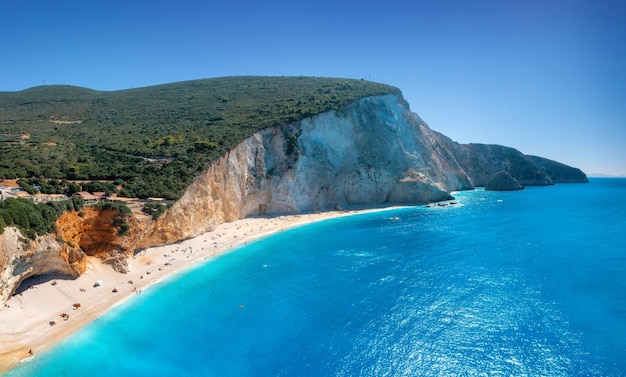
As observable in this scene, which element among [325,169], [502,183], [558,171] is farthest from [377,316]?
[558,171]

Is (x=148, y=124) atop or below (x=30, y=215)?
atop

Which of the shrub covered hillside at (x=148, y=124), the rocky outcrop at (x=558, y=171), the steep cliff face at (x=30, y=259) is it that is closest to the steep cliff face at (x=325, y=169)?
the shrub covered hillside at (x=148, y=124)

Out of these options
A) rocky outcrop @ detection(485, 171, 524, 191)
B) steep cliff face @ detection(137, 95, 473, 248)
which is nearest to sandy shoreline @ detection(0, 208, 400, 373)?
steep cliff face @ detection(137, 95, 473, 248)

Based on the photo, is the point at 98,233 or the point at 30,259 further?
the point at 98,233

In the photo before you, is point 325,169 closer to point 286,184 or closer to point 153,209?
point 286,184

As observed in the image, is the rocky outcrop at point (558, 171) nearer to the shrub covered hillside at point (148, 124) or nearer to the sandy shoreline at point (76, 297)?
the shrub covered hillside at point (148, 124)

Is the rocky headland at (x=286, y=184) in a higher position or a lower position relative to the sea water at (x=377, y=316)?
higher

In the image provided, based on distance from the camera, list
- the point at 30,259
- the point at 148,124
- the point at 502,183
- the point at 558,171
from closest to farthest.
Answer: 1. the point at 30,259
2. the point at 148,124
3. the point at 502,183
4. the point at 558,171
